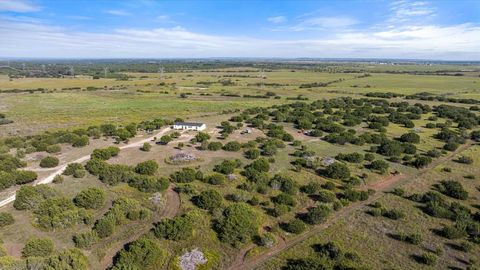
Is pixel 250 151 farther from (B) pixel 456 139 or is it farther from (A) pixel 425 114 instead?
(A) pixel 425 114

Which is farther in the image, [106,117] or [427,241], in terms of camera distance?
[106,117]

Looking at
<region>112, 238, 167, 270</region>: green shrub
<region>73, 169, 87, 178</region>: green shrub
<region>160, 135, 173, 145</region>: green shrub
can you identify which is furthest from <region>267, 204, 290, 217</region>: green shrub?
<region>160, 135, 173, 145</region>: green shrub

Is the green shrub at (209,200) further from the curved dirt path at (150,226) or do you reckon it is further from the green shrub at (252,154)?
the green shrub at (252,154)

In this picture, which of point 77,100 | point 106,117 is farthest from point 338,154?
point 77,100

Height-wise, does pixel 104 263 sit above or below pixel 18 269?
below

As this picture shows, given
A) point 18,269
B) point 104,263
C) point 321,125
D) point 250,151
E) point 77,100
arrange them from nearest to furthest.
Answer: point 18,269
point 104,263
point 250,151
point 321,125
point 77,100

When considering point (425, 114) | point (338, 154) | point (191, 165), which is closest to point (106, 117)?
point (191, 165)

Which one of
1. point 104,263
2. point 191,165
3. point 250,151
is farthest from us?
point 250,151
